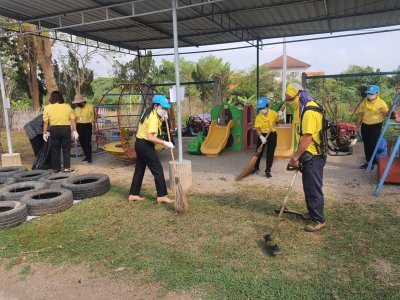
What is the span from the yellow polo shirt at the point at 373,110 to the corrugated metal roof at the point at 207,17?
2891 mm

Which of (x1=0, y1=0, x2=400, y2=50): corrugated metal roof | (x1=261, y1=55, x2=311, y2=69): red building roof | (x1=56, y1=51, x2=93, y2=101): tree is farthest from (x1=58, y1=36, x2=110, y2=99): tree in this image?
(x1=261, y1=55, x2=311, y2=69): red building roof

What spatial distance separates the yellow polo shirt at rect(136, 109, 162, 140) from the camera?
4.90 metres

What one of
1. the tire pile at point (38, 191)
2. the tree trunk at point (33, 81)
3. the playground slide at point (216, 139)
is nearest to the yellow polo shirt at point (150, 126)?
the tire pile at point (38, 191)

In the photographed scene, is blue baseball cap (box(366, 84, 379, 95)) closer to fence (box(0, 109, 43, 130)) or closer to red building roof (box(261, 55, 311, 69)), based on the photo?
fence (box(0, 109, 43, 130))

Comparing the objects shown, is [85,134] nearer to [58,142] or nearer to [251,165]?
[58,142]

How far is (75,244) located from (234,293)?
211cm

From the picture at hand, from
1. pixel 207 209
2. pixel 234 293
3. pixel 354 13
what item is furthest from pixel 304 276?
pixel 354 13

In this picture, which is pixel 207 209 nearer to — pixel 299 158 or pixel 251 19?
pixel 299 158

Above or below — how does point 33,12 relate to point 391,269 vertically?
above

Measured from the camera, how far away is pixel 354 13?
8734 millimetres

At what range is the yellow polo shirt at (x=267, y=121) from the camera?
6.58 metres

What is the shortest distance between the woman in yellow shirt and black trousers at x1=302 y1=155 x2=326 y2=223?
5.13 metres

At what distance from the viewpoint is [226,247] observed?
12.1 feet

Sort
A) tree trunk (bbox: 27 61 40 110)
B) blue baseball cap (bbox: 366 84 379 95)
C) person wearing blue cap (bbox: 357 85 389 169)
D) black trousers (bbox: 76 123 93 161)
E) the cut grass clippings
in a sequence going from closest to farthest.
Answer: the cut grass clippings < blue baseball cap (bbox: 366 84 379 95) < person wearing blue cap (bbox: 357 85 389 169) < black trousers (bbox: 76 123 93 161) < tree trunk (bbox: 27 61 40 110)
